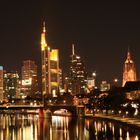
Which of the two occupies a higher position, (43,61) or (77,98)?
(43,61)

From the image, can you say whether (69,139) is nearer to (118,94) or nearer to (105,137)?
(105,137)

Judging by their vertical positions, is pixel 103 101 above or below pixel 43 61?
below

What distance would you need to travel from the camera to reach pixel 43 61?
656 ft

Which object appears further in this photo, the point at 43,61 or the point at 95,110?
the point at 43,61

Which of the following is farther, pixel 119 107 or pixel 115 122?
pixel 119 107

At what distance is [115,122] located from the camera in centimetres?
10262

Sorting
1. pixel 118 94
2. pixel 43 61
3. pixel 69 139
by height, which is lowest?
pixel 69 139

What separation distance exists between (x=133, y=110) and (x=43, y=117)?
86.1ft

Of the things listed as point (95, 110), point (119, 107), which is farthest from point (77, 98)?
point (119, 107)

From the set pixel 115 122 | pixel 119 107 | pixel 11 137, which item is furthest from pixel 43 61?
pixel 11 137

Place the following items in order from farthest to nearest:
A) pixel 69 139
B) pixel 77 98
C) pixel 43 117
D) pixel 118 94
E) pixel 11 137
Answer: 1. pixel 77 98
2. pixel 118 94
3. pixel 43 117
4. pixel 11 137
5. pixel 69 139

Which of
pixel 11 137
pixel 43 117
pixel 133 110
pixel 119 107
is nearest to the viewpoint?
pixel 11 137

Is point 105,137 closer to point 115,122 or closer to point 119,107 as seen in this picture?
point 115,122

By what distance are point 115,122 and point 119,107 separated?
66.7 feet
